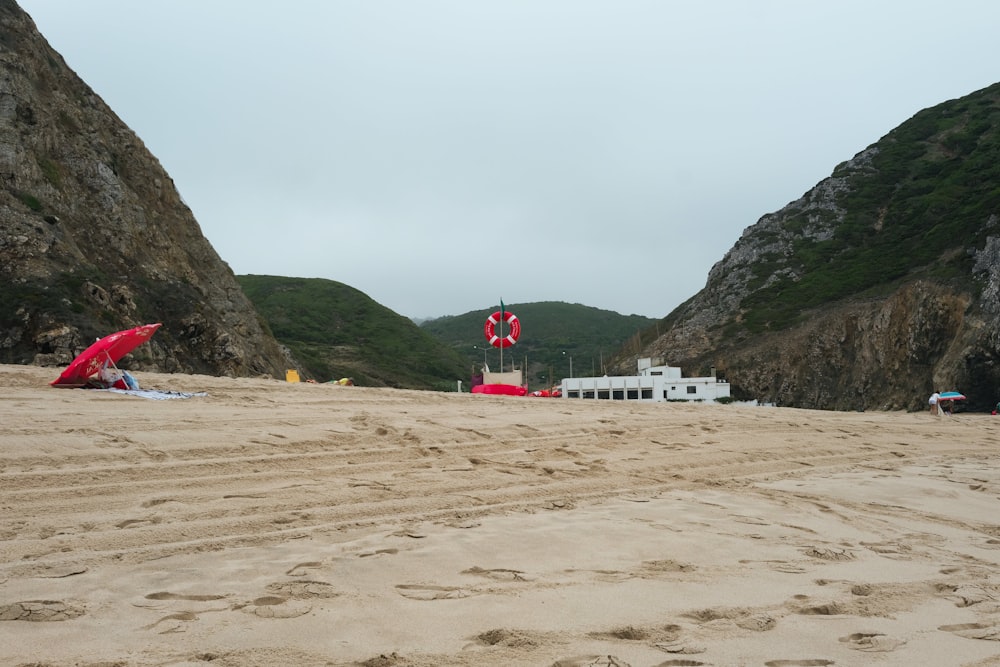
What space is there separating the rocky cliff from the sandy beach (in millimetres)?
30533

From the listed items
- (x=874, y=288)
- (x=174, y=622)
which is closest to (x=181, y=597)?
(x=174, y=622)

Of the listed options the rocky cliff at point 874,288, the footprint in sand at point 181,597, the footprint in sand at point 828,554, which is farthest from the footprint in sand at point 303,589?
the rocky cliff at point 874,288

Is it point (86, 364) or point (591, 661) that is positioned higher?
point (86, 364)

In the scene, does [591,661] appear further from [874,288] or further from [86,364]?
[874,288]

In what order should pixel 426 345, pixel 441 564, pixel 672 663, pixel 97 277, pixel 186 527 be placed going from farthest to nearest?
pixel 426 345 < pixel 97 277 < pixel 186 527 < pixel 441 564 < pixel 672 663

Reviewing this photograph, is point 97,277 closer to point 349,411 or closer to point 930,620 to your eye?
point 349,411

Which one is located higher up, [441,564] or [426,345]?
[426,345]

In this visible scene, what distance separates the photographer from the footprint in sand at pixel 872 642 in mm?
2874

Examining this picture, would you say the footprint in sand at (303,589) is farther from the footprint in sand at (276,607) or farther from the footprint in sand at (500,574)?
the footprint in sand at (500,574)

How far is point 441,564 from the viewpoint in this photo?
3.85 meters

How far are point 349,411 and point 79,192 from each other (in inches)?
874

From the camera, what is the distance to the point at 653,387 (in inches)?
1806

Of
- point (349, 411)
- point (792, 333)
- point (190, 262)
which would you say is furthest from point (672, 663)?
point (792, 333)

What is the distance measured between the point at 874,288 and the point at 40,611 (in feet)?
169
